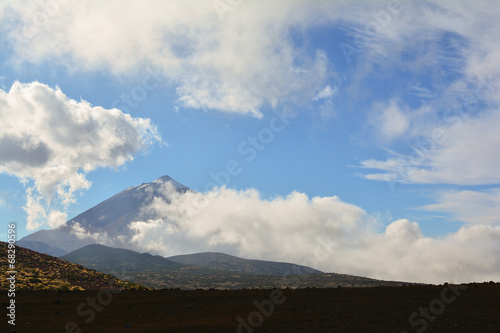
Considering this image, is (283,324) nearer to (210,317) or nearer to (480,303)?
(210,317)

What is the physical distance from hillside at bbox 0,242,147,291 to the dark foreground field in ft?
57.6

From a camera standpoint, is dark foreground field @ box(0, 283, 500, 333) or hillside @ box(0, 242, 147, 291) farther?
hillside @ box(0, 242, 147, 291)

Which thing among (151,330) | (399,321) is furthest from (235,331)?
(399,321)

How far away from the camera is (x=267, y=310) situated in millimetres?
27859

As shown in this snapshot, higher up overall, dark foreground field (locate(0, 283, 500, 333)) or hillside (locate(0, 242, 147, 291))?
hillside (locate(0, 242, 147, 291))

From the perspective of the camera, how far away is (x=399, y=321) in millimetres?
24391

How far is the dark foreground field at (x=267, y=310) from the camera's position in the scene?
75.7 feet

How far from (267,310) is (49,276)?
156 feet

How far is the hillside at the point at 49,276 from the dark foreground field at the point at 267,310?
17.6 meters

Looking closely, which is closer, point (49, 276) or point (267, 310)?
Result: point (267, 310)

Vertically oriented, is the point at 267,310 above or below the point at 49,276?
below

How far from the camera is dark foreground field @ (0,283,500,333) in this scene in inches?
909

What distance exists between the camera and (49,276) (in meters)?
59.2

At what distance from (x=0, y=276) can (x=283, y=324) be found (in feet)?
169
